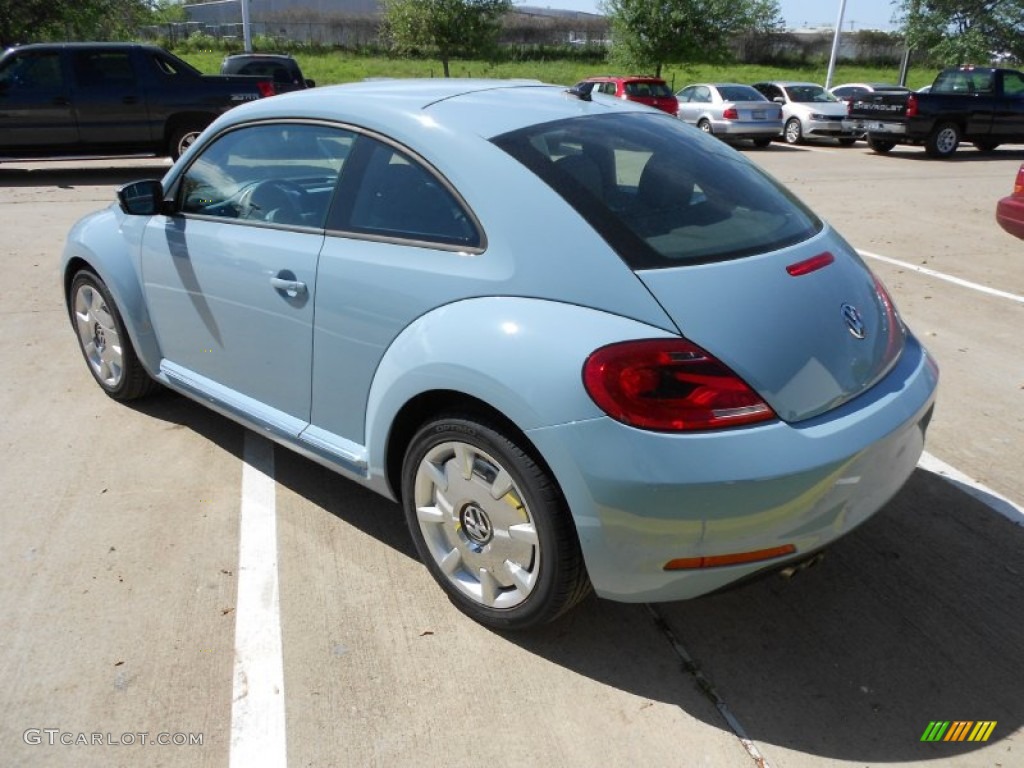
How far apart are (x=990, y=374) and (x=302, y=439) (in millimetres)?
4063

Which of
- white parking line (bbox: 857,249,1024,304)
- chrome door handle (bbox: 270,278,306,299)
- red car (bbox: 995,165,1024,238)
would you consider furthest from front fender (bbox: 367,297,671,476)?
red car (bbox: 995,165,1024,238)

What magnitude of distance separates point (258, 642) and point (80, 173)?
13.6 m

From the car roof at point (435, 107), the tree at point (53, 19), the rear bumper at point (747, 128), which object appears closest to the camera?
the car roof at point (435, 107)

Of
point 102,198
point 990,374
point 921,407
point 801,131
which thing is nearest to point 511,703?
point 921,407

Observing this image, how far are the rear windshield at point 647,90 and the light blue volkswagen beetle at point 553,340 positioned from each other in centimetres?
1726

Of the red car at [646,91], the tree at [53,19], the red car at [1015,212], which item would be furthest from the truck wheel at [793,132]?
the tree at [53,19]

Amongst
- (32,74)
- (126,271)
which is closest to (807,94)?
(32,74)

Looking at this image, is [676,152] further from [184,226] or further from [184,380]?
[184,380]

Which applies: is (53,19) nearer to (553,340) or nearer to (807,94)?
(807,94)

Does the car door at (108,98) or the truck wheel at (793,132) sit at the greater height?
the car door at (108,98)

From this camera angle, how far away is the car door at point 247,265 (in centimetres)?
325

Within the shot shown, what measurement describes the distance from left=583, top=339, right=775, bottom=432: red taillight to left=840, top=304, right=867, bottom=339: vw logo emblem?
518 mm

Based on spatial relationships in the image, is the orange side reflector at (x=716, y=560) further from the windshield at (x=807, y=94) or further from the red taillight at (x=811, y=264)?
the windshield at (x=807, y=94)

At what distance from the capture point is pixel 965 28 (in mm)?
33438
